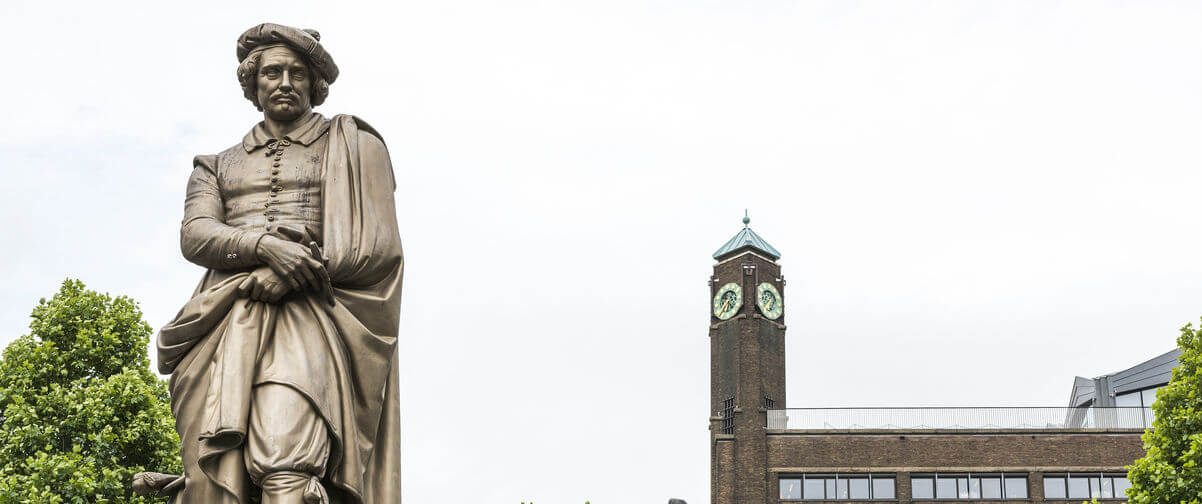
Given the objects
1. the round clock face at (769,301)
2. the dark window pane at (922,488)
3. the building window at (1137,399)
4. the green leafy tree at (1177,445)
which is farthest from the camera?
the round clock face at (769,301)

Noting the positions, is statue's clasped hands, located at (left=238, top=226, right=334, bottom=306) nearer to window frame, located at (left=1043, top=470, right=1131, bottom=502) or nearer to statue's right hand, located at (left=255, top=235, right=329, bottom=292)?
statue's right hand, located at (left=255, top=235, right=329, bottom=292)

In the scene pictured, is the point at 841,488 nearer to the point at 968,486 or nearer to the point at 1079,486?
the point at 968,486

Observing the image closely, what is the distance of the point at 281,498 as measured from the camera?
18.4 ft

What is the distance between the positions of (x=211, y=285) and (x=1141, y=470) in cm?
2211

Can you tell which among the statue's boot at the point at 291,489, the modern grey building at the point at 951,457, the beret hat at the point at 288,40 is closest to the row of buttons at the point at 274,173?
the beret hat at the point at 288,40

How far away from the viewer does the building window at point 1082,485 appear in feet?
206

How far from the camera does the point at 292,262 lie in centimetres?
593

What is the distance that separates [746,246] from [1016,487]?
66.9 feet

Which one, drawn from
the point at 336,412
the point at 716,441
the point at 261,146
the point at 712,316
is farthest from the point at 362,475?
the point at 712,316

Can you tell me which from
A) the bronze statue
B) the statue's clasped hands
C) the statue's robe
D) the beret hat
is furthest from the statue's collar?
the statue's clasped hands

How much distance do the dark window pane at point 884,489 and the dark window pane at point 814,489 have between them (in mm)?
2328

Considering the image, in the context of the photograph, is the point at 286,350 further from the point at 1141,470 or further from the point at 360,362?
the point at 1141,470

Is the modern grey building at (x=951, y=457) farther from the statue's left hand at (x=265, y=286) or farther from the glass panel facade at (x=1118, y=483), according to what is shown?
the statue's left hand at (x=265, y=286)

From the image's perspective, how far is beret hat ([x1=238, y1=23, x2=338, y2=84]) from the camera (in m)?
6.49
